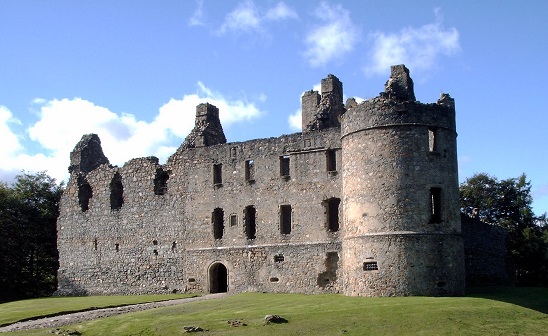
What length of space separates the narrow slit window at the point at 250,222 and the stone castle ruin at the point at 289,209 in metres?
0.06

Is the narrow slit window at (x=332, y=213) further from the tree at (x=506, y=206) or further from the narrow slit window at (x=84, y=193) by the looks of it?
the tree at (x=506, y=206)

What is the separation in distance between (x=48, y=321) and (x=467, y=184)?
3563 cm

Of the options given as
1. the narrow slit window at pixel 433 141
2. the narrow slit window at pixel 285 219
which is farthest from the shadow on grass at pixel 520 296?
the narrow slit window at pixel 285 219

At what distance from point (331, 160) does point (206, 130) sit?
8.15 metres

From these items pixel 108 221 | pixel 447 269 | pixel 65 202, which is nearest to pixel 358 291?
pixel 447 269

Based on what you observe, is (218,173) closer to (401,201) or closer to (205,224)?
(205,224)

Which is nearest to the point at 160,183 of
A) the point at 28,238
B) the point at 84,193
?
the point at 84,193

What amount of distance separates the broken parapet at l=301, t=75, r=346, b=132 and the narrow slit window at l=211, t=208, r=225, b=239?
5.93 metres

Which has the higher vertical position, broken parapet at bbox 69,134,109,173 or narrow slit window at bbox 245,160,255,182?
broken parapet at bbox 69,134,109,173

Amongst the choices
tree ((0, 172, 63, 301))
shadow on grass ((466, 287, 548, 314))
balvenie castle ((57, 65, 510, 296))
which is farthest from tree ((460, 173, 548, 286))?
tree ((0, 172, 63, 301))

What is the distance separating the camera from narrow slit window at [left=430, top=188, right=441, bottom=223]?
86.6ft

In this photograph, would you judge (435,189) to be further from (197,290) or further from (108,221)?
(108,221)

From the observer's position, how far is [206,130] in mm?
35562

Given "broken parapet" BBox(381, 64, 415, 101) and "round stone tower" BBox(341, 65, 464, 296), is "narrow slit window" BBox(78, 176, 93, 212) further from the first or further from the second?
"broken parapet" BBox(381, 64, 415, 101)
